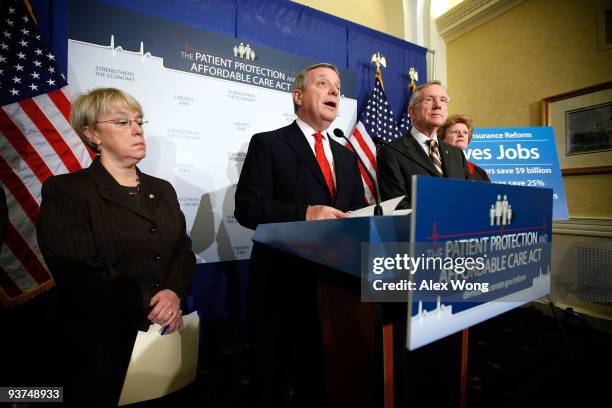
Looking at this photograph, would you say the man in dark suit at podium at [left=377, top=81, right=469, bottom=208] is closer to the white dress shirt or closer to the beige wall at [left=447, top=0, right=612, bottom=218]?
the white dress shirt

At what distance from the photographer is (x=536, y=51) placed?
10.1 feet

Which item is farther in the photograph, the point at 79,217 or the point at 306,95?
the point at 306,95

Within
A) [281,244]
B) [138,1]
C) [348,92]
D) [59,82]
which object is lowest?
[281,244]

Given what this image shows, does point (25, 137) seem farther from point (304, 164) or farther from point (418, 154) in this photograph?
point (418, 154)

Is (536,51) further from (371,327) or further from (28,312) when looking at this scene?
(28,312)

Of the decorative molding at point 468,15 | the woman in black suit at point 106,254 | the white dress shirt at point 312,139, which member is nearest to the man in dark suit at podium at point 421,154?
the white dress shirt at point 312,139

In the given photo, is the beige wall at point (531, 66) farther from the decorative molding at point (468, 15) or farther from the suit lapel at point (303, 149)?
the suit lapel at point (303, 149)

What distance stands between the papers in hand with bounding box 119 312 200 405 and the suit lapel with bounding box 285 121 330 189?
2.65 ft

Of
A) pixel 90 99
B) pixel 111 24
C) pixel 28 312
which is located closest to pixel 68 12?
pixel 111 24

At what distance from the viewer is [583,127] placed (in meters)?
2.78

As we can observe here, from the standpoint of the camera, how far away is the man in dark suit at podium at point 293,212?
877 millimetres

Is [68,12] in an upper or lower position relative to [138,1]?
lower

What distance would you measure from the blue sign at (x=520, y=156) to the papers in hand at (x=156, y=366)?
2.79 metres

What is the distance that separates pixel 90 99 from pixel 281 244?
1011mm
